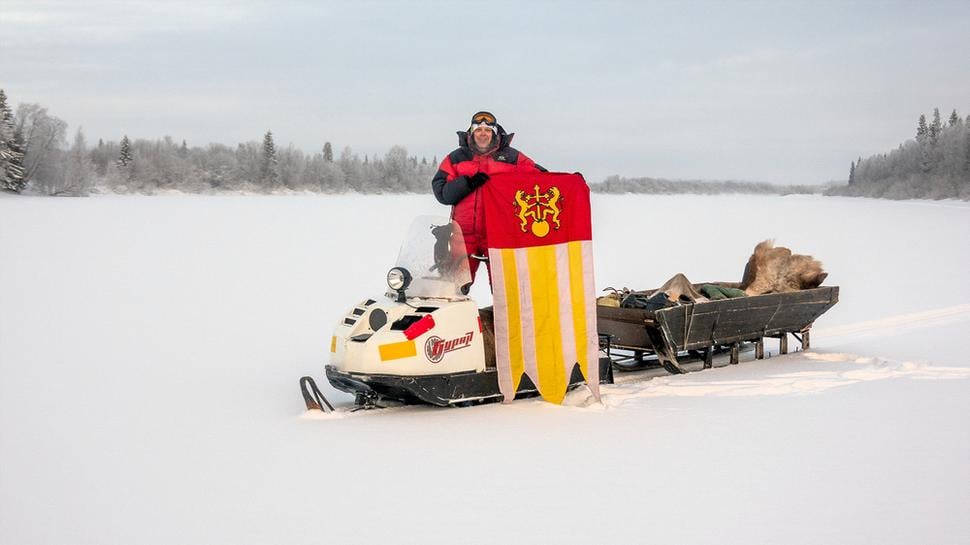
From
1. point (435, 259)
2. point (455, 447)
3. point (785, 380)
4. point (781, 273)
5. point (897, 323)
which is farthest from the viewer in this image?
point (897, 323)

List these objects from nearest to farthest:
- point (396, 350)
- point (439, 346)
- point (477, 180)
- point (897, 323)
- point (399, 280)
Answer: point (396, 350) < point (439, 346) < point (399, 280) < point (477, 180) < point (897, 323)

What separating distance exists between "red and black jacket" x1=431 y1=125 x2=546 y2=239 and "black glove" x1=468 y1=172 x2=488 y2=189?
11cm

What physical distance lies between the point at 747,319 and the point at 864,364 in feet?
3.51

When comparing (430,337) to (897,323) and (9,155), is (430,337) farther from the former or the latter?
(9,155)

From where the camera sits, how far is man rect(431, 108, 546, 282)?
21.5 feet

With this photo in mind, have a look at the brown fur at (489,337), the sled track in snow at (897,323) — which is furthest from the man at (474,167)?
the sled track in snow at (897,323)

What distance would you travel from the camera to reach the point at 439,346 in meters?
6.00

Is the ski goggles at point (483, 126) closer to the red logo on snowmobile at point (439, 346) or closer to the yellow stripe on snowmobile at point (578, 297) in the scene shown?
the yellow stripe on snowmobile at point (578, 297)

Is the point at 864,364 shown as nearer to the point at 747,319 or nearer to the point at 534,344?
the point at 747,319

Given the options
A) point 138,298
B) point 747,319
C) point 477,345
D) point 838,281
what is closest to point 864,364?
point 747,319

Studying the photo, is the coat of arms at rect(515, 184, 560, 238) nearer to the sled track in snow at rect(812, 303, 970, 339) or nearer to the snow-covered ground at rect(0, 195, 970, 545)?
the snow-covered ground at rect(0, 195, 970, 545)

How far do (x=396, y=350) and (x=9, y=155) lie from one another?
60932 millimetres

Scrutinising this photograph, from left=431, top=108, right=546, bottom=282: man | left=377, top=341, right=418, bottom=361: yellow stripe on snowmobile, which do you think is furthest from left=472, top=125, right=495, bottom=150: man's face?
left=377, top=341, right=418, bottom=361: yellow stripe on snowmobile

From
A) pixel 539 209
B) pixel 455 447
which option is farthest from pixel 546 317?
pixel 455 447
